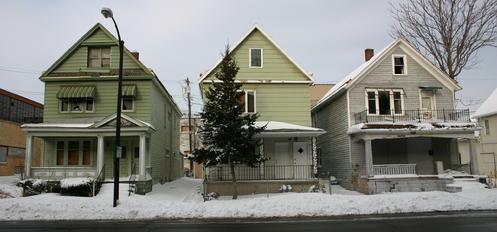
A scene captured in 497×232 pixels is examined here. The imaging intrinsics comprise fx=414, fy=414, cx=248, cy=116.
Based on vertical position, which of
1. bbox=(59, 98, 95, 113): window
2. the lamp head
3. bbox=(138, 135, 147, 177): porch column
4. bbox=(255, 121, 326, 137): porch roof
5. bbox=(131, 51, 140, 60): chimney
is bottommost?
bbox=(138, 135, 147, 177): porch column

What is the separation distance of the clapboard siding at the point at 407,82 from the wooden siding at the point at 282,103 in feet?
10.1

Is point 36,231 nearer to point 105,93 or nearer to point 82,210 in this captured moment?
point 82,210

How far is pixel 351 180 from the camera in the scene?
24.4 metres

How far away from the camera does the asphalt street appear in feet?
40.0

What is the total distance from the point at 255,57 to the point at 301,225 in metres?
13.6

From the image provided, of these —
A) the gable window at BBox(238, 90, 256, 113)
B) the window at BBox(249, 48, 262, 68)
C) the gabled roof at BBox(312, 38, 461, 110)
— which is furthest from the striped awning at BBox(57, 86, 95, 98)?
the gabled roof at BBox(312, 38, 461, 110)

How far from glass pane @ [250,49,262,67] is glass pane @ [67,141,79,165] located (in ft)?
36.9

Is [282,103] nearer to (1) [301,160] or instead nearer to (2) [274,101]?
(2) [274,101]

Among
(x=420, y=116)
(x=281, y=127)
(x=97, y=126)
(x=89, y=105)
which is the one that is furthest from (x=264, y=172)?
(x=89, y=105)

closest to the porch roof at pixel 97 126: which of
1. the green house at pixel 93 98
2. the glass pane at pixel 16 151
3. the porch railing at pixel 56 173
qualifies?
the green house at pixel 93 98

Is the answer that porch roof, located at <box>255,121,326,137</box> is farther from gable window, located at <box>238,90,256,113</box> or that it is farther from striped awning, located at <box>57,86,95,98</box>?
striped awning, located at <box>57,86,95,98</box>

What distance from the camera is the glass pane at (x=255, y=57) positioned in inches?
969

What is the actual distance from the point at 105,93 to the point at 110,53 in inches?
94.5

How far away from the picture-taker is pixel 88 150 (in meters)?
→ 24.0
